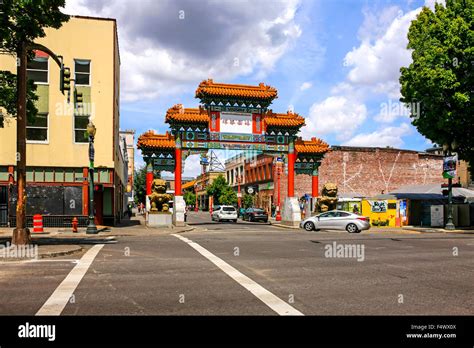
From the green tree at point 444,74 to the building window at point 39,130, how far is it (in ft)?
81.8

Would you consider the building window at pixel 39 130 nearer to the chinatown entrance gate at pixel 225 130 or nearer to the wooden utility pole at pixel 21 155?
the chinatown entrance gate at pixel 225 130

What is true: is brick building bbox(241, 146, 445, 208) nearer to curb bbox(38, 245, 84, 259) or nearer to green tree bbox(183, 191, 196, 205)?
curb bbox(38, 245, 84, 259)

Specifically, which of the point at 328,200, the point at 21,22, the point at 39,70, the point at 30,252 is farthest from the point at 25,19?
the point at 328,200

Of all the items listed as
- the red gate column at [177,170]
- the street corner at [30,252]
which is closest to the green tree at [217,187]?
the red gate column at [177,170]

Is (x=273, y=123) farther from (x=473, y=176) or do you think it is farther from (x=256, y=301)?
(x=256, y=301)

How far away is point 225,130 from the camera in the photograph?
116ft

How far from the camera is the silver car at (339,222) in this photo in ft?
89.9

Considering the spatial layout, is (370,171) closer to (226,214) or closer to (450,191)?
(226,214)

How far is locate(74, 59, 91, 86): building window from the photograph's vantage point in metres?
30.2

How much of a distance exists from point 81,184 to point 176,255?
1738 centimetres

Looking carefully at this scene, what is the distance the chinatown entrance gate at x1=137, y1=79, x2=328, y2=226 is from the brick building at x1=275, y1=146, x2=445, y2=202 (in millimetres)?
24763

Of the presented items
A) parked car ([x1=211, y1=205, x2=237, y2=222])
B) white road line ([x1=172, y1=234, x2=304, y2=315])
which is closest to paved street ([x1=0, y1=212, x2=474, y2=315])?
white road line ([x1=172, y1=234, x2=304, y2=315])

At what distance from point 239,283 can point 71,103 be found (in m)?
24.1
